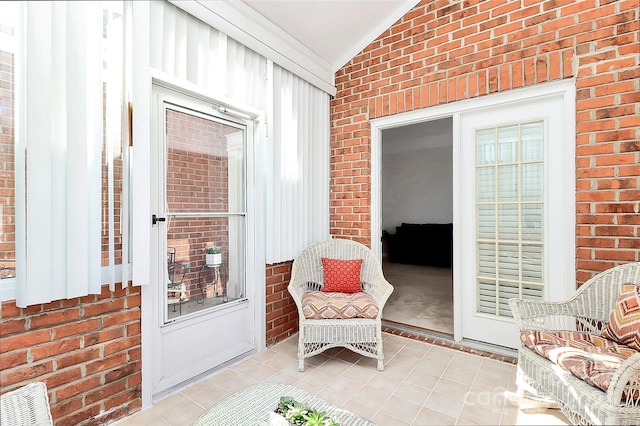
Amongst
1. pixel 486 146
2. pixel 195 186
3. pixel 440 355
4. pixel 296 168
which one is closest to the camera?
pixel 195 186

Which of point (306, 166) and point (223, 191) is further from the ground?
point (306, 166)

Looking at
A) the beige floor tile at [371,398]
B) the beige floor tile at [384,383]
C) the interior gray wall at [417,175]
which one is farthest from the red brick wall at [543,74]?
the interior gray wall at [417,175]

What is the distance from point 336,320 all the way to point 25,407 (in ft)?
5.80

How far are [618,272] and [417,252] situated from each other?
15.0ft

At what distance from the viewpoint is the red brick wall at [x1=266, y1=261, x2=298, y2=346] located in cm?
290

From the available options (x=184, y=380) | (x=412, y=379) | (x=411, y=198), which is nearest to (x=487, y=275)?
(x=412, y=379)

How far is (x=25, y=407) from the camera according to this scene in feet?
4.56

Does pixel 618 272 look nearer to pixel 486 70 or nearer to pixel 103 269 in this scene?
pixel 486 70

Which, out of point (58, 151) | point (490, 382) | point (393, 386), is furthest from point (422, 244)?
point (58, 151)

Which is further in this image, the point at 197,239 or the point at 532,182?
the point at 532,182

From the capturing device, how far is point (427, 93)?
2936 mm

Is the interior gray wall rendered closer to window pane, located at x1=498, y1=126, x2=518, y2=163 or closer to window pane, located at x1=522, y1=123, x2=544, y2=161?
window pane, located at x1=498, y1=126, x2=518, y2=163

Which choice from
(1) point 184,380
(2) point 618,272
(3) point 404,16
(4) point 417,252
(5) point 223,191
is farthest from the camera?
(4) point 417,252

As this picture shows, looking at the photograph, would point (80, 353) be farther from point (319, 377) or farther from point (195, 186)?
point (319, 377)
